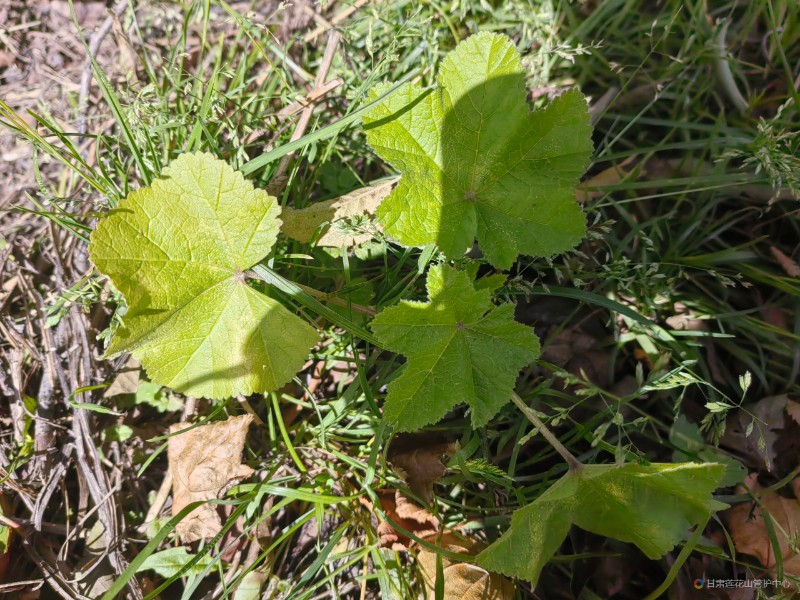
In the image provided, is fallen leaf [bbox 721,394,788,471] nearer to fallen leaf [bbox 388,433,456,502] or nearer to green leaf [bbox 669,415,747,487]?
green leaf [bbox 669,415,747,487]

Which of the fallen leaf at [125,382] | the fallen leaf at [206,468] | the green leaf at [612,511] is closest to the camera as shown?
the green leaf at [612,511]

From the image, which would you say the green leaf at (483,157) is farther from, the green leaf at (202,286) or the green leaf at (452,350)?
the green leaf at (202,286)

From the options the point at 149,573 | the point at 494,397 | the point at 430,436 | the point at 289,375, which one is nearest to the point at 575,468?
the point at 494,397

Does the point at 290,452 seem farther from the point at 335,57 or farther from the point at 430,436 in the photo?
the point at 335,57

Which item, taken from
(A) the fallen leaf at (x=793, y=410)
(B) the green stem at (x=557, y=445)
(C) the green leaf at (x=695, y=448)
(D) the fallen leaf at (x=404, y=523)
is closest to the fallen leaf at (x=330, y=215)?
(B) the green stem at (x=557, y=445)

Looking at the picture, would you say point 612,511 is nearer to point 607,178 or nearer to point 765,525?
point 765,525

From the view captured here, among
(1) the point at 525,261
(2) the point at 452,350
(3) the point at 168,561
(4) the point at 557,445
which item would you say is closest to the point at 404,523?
(4) the point at 557,445
